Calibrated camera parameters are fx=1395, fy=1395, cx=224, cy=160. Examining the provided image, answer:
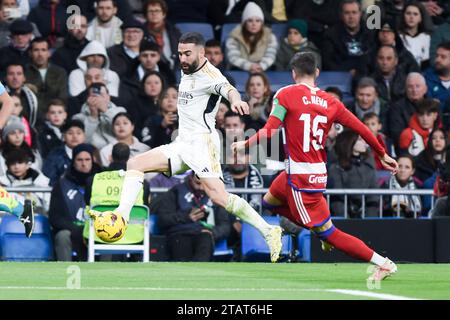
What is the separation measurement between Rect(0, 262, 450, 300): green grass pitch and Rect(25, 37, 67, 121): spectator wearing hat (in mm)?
5372

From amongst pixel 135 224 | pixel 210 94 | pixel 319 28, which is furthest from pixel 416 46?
pixel 210 94

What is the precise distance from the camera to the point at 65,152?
1964 cm

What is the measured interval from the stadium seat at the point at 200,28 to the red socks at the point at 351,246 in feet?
30.6

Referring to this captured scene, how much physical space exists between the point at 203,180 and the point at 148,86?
647 centimetres

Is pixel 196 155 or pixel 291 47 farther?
pixel 291 47

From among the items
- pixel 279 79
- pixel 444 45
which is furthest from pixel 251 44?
pixel 444 45

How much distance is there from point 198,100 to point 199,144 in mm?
483

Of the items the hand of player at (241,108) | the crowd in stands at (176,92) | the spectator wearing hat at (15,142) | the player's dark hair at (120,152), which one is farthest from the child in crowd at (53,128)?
the hand of player at (241,108)

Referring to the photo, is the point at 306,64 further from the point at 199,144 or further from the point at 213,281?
the point at 213,281

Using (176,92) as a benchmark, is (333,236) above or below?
below

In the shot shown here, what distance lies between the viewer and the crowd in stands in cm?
1883

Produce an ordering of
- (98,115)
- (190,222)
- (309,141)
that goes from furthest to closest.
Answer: (98,115) < (190,222) < (309,141)

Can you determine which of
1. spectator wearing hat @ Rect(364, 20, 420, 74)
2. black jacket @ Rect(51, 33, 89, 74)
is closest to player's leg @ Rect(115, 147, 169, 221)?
black jacket @ Rect(51, 33, 89, 74)
